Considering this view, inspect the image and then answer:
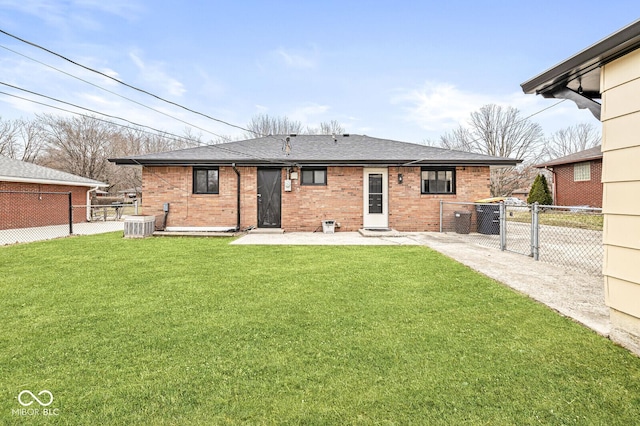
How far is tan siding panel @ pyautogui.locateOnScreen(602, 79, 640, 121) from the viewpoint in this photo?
7.64ft

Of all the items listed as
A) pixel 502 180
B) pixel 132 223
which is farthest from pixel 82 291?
pixel 502 180

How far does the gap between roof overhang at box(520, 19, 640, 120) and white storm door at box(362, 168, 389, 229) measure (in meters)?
7.47

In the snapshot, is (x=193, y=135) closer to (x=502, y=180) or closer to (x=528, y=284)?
(x=502, y=180)

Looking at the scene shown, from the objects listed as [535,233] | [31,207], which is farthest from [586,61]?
[31,207]

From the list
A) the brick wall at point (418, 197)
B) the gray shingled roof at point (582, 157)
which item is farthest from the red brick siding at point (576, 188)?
the brick wall at point (418, 197)

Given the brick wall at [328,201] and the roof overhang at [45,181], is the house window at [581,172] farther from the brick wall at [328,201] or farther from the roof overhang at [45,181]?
the roof overhang at [45,181]

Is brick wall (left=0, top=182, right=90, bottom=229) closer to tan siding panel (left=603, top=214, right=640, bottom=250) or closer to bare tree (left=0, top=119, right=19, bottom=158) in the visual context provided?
tan siding panel (left=603, top=214, right=640, bottom=250)

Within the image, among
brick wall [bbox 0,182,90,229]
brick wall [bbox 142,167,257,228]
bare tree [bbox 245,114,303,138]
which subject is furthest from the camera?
bare tree [bbox 245,114,303,138]

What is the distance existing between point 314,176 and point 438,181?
448 cm

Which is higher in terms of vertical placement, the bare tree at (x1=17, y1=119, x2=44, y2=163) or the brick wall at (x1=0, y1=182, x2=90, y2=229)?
the bare tree at (x1=17, y1=119, x2=44, y2=163)

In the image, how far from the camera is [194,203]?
10.7 meters

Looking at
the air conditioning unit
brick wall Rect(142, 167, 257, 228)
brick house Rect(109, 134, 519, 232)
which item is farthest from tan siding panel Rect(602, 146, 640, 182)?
the air conditioning unit

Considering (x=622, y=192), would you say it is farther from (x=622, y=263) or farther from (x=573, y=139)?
(x=573, y=139)

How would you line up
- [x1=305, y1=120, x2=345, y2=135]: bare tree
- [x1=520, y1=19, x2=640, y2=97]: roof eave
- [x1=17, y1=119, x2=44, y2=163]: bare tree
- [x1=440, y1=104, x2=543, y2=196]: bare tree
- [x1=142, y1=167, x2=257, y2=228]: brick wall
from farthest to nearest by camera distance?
[x1=305, y1=120, x2=345, y2=135]: bare tree → [x1=17, y1=119, x2=44, y2=163]: bare tree → [x1=440, y1=104, x2=543, y2=196]: bare tree → [x1=142, y1=167, x2=257, y2=228]: brick wall → [x1=520, y1=19, x2=640, y2=97]: roof eave
